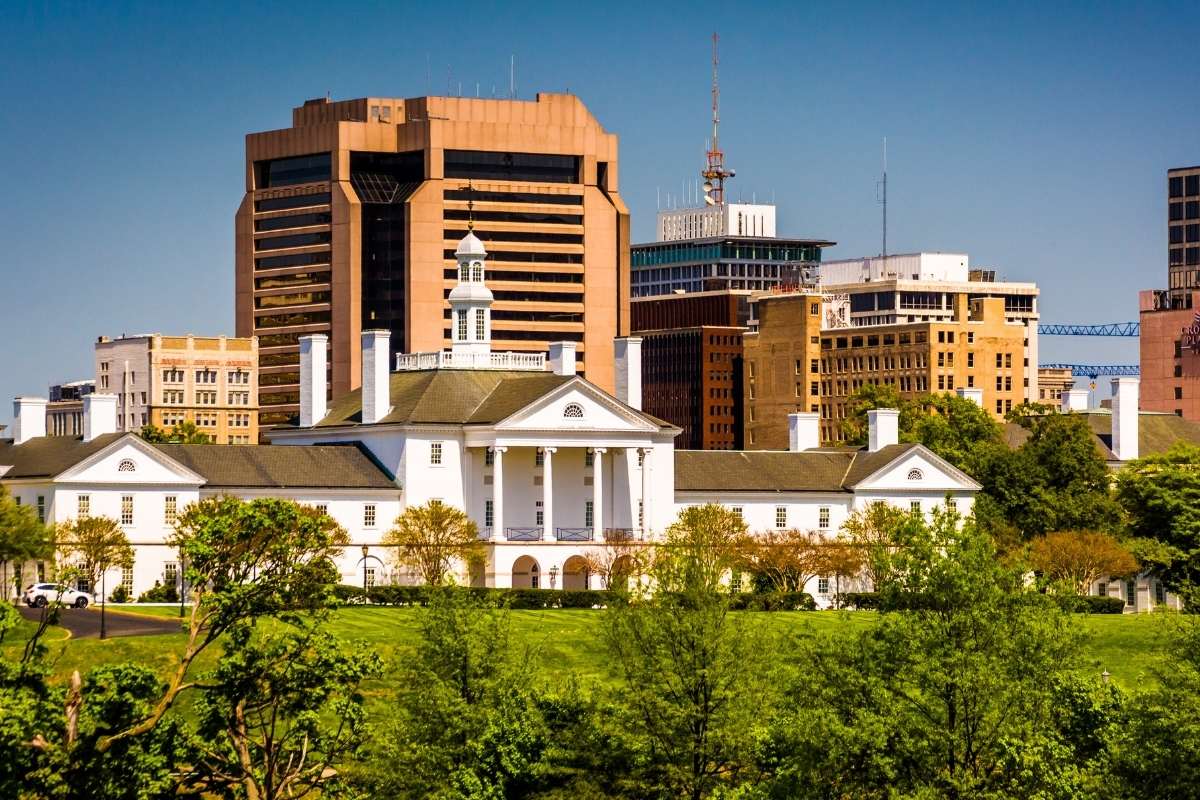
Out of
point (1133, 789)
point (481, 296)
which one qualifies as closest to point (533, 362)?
point (481, 296)

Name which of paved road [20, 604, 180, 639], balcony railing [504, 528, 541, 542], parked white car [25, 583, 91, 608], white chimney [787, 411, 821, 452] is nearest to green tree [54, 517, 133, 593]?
parked white car [25, 583, 91, 608]

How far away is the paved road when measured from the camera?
107562 millimetres

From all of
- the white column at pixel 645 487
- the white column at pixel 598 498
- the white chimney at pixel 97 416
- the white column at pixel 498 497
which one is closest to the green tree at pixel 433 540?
the white column at pixel 498 497

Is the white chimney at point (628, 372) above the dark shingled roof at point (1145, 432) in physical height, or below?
above

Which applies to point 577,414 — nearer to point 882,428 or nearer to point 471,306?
point 471,306

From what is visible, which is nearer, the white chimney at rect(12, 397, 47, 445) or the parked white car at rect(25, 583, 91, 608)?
the parked white car at rect(25, 583, 91, 608)

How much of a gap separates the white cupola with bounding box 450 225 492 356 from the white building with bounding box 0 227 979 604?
0.13 meters

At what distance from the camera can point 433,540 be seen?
137500 millimetres

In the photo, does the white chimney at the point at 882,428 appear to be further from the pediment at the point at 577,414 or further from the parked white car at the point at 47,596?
the parked white car at the point at 47,596

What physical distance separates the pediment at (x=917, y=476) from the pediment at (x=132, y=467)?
125 feet

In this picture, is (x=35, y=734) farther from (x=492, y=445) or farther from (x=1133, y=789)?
(x=492, y=445)

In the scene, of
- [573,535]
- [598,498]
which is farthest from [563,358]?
[573,535]

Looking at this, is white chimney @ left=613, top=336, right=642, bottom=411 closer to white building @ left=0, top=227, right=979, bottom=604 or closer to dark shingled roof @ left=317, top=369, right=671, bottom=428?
white building @ left=0, top=227, right=979, bottom=604

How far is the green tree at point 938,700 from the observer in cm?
7200
